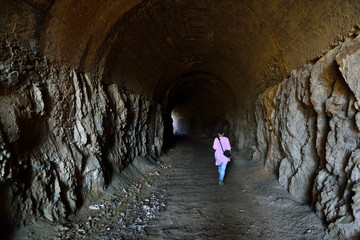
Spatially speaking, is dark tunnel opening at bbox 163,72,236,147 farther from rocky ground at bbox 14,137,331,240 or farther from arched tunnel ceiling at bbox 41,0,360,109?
rocky ground at bbox 14,137,331,240

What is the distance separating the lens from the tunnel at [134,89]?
280 centimetres

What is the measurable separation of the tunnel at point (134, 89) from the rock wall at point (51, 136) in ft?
0.06

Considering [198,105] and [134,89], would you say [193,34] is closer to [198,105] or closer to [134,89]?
[134,89]

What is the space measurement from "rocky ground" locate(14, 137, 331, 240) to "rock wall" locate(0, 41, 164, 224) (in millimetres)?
416

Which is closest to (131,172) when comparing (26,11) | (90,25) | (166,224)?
(166,224)

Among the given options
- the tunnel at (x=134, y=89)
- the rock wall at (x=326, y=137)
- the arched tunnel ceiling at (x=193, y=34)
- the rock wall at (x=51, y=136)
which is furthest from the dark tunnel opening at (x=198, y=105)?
the rock wall at (x=51, y=136)

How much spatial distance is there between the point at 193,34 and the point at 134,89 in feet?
10.3

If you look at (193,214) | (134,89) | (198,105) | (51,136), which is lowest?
(193,214)

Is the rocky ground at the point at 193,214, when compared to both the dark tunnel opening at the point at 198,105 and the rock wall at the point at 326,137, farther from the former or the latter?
the dark tunnel opening at the point at 198,105

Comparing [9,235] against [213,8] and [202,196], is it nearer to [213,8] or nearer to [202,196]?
[202,196]

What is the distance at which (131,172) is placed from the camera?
250 inches

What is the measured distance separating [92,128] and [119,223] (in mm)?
2394

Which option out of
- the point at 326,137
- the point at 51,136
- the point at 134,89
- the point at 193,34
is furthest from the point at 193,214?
the point at 193,34

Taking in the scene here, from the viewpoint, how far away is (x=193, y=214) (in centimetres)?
376
